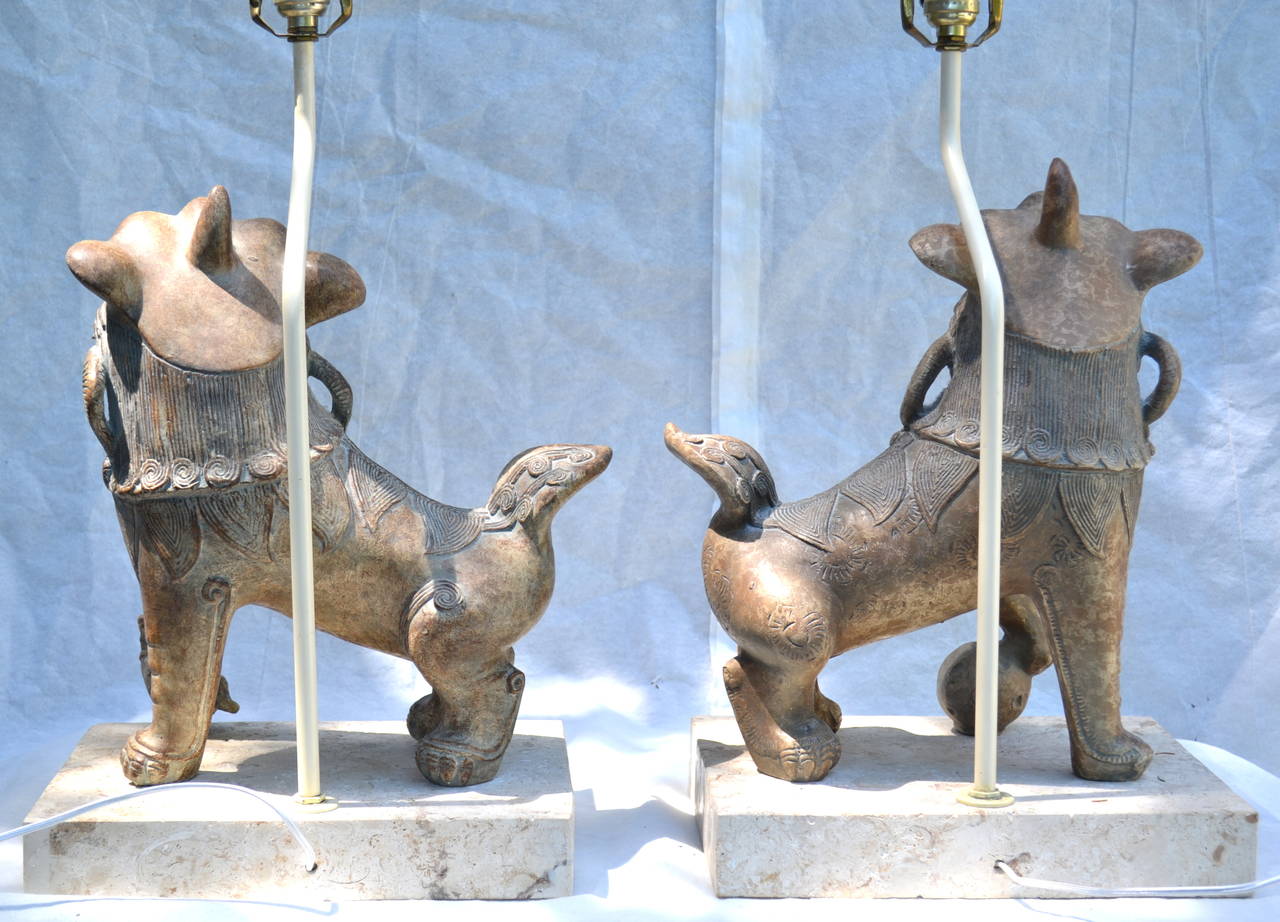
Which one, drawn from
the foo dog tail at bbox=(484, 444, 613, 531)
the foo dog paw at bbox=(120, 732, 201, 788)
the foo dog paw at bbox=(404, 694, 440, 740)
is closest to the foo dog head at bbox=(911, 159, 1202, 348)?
the foo dog tail at bbox=(484, 444, 613, 531)

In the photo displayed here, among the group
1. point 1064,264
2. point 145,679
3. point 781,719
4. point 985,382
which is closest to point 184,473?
point 145,679

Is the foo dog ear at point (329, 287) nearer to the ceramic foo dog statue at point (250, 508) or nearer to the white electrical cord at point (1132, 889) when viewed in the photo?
the ceramic foo dog statue at point (250, 508)

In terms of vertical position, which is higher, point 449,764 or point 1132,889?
point 449,764

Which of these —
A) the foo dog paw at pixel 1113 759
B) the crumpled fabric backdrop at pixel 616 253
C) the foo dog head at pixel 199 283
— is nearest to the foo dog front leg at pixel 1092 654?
the foo dog paw at pixel 1113 759

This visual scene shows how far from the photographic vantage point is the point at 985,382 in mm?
2113

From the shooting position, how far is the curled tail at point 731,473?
2326 millimetres

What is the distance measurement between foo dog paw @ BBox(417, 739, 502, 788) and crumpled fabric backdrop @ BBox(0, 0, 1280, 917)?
675mm

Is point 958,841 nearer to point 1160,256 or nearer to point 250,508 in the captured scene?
point 1160,256

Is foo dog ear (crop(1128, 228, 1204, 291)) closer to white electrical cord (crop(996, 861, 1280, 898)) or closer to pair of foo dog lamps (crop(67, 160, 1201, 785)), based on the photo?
pair of foo dog lamps (crop(67, 160, 1201, 785))

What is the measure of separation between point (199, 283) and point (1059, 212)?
3.40ft

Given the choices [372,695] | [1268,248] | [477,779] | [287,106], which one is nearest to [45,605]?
[372,695]

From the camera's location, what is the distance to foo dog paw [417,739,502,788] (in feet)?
7.39

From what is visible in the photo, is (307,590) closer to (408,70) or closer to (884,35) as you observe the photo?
(408,70)

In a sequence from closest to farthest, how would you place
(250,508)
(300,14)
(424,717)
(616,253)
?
(300,14)
(250,508)
(424,717)
(616,253)
